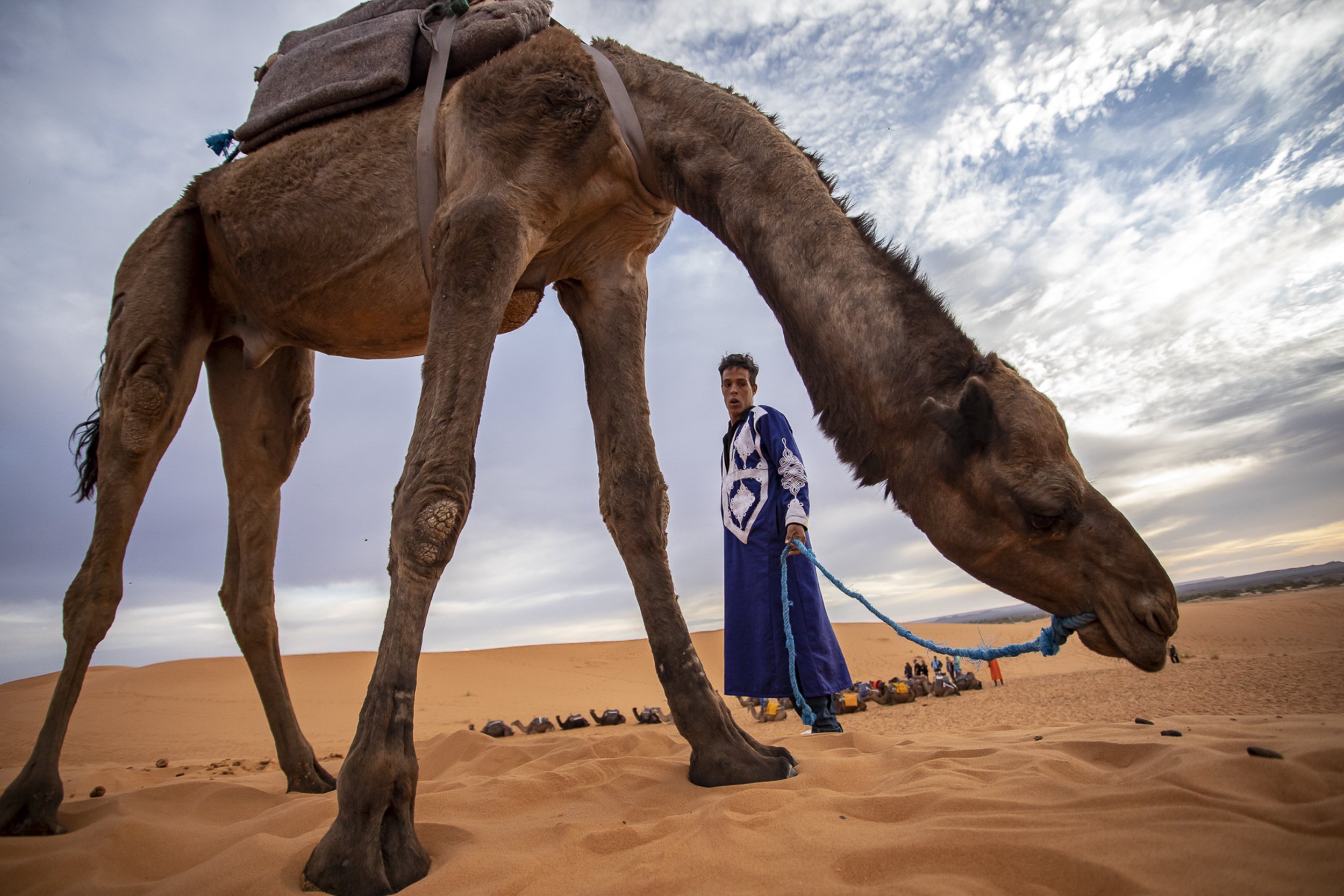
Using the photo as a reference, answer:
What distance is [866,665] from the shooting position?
18.0 m

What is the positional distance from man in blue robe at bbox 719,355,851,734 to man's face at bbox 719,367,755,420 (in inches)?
7.3

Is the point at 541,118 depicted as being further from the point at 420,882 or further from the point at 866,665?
the point at 866,665

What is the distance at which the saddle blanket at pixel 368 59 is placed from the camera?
3217 millimetres

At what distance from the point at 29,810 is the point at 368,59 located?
11.7 feet

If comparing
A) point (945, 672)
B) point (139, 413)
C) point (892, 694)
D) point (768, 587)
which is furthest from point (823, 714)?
point (945, 672)

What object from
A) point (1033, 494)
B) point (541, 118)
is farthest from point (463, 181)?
point (1033, 494)

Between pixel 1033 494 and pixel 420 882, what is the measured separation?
1.93 meters

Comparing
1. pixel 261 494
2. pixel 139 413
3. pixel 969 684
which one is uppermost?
pixel 139 413

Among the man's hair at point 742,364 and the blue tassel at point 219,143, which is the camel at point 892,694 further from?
the blue tassel at point 219,143

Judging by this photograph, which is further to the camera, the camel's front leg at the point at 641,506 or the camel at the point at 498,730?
the camel at the point at 498,730

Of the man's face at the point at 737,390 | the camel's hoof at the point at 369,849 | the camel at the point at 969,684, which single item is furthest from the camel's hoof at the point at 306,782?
the camel at the point at 969,684

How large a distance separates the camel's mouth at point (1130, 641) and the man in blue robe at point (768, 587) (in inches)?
87.9

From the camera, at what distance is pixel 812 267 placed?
244cm

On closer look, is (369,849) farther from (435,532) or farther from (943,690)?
(943,690)
